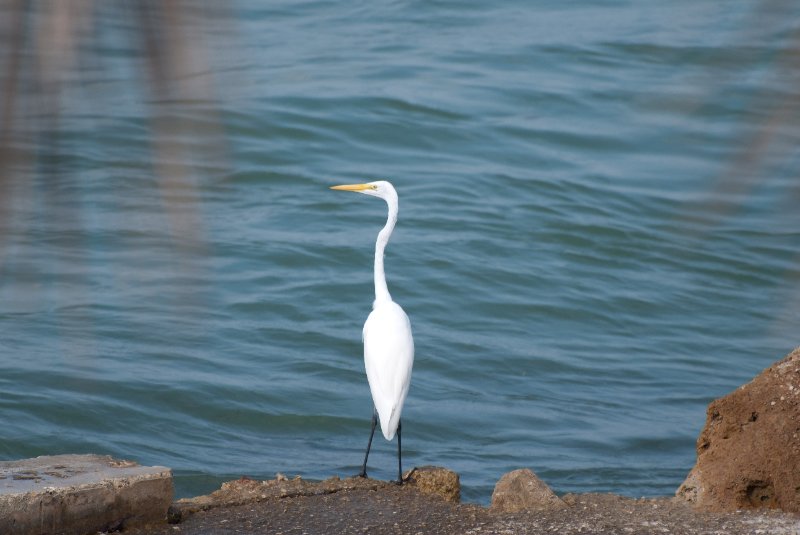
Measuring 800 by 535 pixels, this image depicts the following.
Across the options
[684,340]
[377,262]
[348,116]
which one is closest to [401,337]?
[377,262]

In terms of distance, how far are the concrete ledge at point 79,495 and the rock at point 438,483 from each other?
55.9 inches

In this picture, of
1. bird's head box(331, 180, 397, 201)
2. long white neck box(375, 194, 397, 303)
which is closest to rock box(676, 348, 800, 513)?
long white neck box(375, 194, 397, 303)

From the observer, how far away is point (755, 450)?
5258 millimetres

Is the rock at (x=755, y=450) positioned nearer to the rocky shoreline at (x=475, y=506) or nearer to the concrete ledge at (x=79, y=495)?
the rocky shoreline at (x=475, y=506)

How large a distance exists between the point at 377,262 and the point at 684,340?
5.17 meters

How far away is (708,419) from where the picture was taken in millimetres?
5547

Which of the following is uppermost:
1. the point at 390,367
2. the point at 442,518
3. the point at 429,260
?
the point at 429,260

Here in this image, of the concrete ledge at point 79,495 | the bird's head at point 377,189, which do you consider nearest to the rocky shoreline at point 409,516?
the concrete ledge at point 79,495

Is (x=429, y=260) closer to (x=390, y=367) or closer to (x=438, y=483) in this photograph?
(x=390, y=367)

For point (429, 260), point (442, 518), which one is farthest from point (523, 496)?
point (429, 260)

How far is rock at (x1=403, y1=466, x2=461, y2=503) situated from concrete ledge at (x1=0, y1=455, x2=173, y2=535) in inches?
55.9

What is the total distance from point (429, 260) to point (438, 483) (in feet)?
23.4

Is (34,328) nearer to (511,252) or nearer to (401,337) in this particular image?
(401,337)

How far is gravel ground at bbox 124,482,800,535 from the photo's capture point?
5.02 metres
